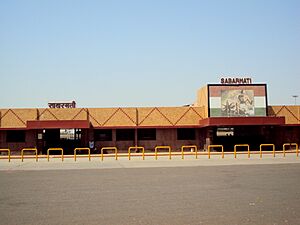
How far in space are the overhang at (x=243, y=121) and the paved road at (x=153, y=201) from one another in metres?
24.4

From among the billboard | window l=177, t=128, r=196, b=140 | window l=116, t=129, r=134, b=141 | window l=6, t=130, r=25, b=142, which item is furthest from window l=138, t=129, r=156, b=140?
window l=6, t=130, r=25, b=142

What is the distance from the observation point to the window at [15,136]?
147 ft

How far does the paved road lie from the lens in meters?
9.12

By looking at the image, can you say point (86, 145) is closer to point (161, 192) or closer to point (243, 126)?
point (243, 126)

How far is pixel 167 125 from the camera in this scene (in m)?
45.4

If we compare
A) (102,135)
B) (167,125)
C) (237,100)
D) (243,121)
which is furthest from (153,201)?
(237,100)

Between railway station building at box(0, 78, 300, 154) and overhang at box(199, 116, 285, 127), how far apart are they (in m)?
1.19

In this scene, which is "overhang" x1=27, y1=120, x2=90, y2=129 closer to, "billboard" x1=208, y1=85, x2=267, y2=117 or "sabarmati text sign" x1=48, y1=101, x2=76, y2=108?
"sabarmati text sign" x1=48, y1=101, x2=76, y2=108

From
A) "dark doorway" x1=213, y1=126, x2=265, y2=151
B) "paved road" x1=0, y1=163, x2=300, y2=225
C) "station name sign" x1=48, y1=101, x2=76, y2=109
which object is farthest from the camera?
"station name sign" x1=48, y1=101, x2=76, y2=109

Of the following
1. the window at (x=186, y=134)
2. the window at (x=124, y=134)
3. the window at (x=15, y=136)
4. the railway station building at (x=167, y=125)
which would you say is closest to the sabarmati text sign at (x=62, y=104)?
the railway station building at (x=167, y=125)

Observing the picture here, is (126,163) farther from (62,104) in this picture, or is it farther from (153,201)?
(62,104)

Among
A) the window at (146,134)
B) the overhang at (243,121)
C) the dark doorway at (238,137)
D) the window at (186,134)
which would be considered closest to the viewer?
the overhang at (243,121)

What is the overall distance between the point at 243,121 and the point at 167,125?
334 inches

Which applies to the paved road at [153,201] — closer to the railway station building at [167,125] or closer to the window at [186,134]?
the railway station building at [167,125]
